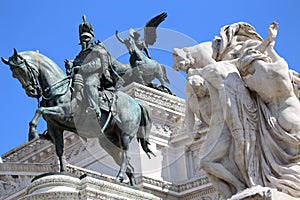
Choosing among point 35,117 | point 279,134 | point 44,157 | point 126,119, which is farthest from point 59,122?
point 44,157

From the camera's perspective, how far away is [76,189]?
55.2 ft

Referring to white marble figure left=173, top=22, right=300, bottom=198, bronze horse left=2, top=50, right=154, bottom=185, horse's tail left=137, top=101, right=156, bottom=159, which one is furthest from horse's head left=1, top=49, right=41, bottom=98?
white marble figure left=173, top=22, right=300, bottom=198

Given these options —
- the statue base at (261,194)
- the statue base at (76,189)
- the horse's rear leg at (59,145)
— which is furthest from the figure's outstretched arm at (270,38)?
the horse's rear leg at (59,145)

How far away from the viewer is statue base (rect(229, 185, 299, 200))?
687 cm

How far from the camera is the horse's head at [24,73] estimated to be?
18.8 m

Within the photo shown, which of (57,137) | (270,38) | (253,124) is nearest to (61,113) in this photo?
(57,137)

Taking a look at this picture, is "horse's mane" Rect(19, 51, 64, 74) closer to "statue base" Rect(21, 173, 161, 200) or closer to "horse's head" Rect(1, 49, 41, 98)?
"horse's head" Rect(1, 49, 41, 98)

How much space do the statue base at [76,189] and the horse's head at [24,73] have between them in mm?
2425

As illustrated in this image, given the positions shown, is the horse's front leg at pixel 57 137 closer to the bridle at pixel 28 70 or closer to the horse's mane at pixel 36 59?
the bridle at pixel 28 70

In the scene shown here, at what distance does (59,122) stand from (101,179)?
196cm

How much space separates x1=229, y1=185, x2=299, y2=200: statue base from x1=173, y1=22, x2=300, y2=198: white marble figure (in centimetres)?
14

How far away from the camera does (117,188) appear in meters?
17.0

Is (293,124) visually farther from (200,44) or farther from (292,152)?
(200,44)

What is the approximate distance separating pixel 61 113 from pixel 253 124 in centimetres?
1134
